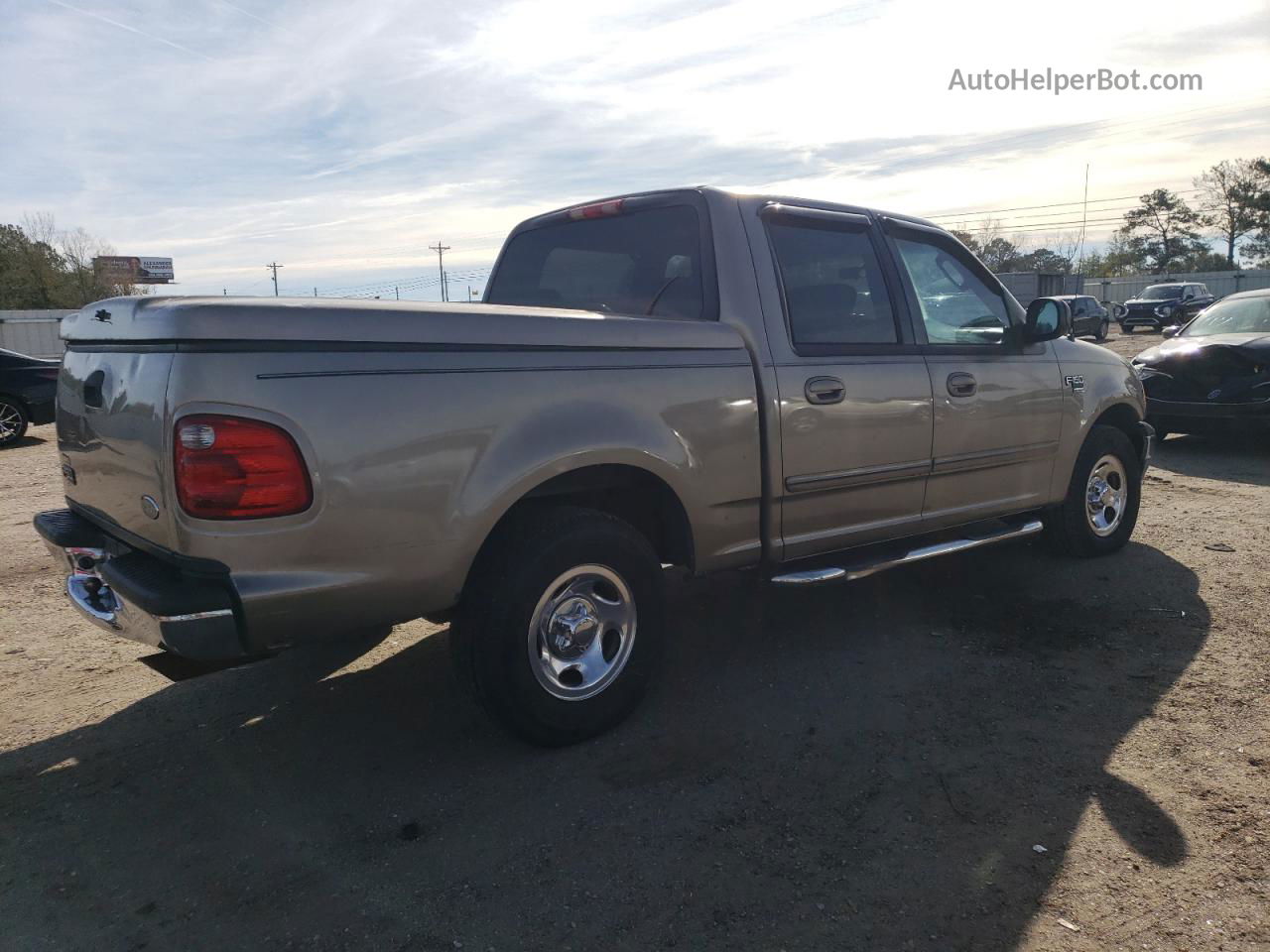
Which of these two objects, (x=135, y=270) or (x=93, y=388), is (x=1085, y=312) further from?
(x=135, y=270)

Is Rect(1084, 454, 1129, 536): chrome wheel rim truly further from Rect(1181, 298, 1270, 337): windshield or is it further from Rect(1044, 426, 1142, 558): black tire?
Rect(1181, 298, 1270, 337): windshield

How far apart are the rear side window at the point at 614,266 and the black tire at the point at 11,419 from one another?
980cm

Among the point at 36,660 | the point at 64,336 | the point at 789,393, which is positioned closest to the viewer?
the point at 64,336

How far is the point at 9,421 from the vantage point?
11570mm

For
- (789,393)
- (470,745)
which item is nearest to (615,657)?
(470,745)

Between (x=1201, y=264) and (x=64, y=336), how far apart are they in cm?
7283

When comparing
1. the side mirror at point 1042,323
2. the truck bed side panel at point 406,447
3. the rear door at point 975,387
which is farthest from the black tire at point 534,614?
the side mirror at point 1042,323

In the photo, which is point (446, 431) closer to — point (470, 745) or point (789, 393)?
point (470, 745)

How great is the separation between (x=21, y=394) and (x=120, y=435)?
10883mm

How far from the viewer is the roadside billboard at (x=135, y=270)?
75.2m

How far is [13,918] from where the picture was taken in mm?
2426

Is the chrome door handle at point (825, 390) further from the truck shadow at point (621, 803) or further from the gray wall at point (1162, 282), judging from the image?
the gray wall at point (1162, 282)

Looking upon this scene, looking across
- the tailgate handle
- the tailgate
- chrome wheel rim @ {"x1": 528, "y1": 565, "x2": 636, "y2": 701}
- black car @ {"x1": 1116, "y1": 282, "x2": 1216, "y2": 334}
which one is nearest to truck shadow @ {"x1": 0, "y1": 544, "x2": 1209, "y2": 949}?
chrome wheel rim @ {"x1": 528, "y1": 565, "x2": 636, "y2": 701}

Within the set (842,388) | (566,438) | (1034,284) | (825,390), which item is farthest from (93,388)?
(1034,284)
